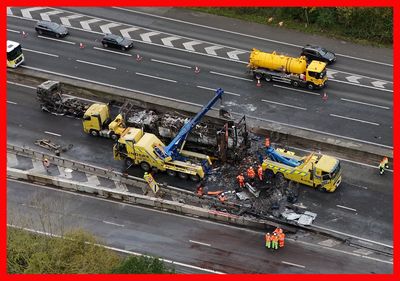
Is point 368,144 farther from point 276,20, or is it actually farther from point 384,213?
point 276,20

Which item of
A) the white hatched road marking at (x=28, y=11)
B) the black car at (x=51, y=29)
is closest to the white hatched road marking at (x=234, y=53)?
the black car at (x=51, y=29)

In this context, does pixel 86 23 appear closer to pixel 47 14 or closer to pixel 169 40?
pixel 47 14

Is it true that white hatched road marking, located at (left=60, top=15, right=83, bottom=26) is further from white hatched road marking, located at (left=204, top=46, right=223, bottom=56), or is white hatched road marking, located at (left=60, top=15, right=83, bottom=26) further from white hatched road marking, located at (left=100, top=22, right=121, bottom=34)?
white hatched road marking, located at (left=204, top=46, right=223, bottom=56)

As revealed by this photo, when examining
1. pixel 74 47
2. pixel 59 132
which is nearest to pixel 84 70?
pixel 74 47

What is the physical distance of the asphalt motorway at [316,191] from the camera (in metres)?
47.3

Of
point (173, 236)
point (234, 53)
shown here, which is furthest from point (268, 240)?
point (234, 53)

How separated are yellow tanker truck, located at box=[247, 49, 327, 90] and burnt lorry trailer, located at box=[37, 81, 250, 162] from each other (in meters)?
8.78

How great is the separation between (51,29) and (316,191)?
120 ft

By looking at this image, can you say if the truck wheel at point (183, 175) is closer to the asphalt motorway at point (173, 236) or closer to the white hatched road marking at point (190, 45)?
the asphalt motorway at point (173, 236)

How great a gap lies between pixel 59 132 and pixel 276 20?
30.4 m

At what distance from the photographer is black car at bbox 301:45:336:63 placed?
66.7 meters

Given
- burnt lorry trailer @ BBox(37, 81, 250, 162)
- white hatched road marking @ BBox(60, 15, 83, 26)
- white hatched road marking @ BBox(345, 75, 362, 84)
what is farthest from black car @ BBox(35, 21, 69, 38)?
white hatched road marking @ BBox(345, 75, 362, 84)

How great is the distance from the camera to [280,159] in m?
51.4

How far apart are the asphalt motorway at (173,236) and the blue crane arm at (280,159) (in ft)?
23.6
